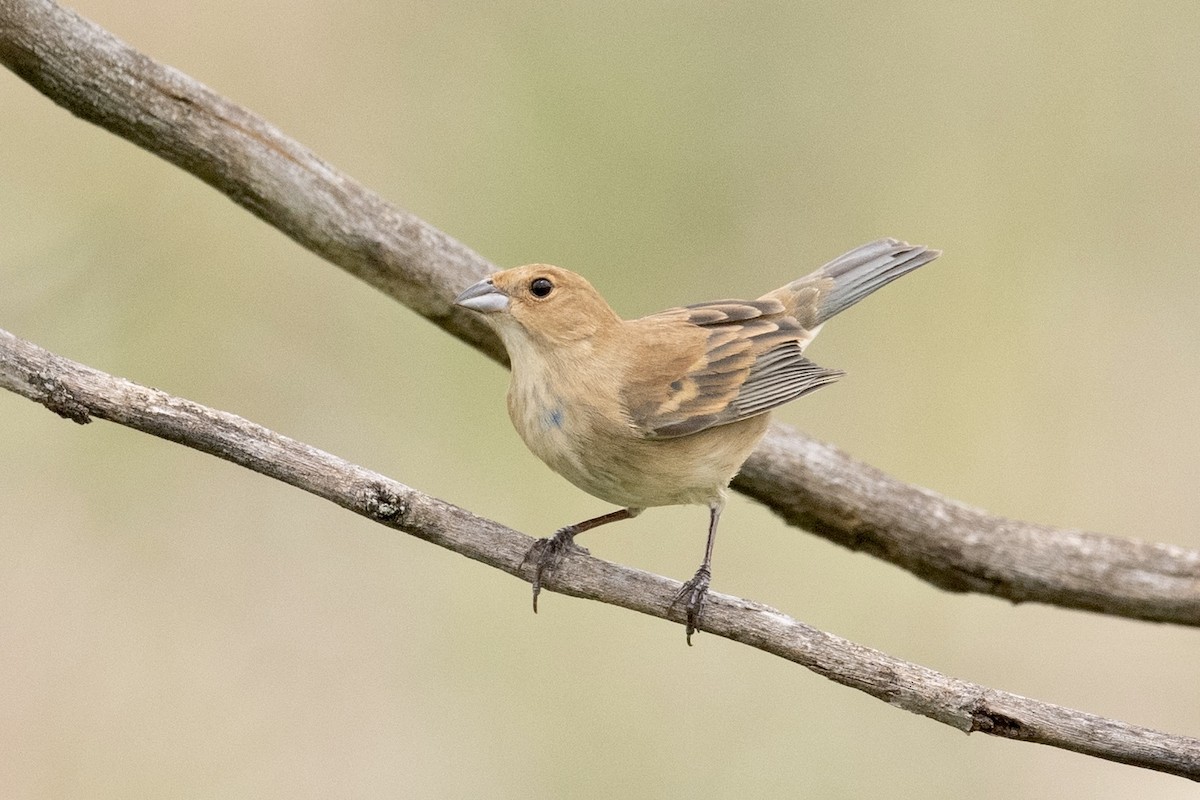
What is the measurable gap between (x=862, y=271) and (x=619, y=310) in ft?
5.87

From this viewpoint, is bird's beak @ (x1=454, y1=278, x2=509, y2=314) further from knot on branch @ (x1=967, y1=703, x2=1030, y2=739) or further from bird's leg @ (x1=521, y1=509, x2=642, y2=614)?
knot on branch @ (x1=967, y1=703, x2=1030, y2=739)

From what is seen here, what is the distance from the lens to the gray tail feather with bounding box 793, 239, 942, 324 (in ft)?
16.9

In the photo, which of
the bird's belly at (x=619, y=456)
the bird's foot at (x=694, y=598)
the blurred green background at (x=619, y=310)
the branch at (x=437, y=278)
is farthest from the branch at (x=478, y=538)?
the blurred green background at (x=619, y=310)

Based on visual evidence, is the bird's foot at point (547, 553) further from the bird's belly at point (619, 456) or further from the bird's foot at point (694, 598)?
the bird's foot at point (694, 598)

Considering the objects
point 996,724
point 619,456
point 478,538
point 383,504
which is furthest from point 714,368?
point 996,724

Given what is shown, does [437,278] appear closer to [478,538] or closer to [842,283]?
[478,538]

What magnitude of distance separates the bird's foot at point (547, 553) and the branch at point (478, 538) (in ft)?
0.54

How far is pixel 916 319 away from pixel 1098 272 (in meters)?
1.08

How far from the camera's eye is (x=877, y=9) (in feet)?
24.5

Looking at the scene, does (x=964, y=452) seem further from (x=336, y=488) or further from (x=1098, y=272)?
(x=336, y=488)

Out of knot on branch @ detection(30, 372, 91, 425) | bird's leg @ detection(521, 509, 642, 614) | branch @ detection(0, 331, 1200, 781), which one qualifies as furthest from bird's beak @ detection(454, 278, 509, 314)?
knot on branch @ detection(30, 372, 91, 425)

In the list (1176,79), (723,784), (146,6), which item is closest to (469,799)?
(723,784)

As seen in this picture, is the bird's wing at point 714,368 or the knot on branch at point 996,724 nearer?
the knot on branch at point 996,724

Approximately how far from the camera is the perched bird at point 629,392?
4102 mm
